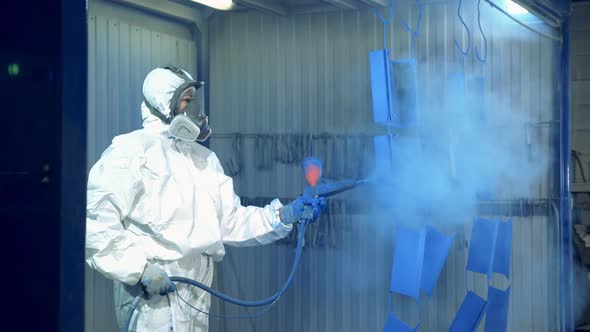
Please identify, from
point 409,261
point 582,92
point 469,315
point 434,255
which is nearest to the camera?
point 409,261

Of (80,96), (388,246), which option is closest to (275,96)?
(388,246)

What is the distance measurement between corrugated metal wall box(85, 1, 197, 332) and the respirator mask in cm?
49

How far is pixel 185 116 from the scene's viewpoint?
320 cm

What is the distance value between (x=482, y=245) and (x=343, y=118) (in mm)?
1138

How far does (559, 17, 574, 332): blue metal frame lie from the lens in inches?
167

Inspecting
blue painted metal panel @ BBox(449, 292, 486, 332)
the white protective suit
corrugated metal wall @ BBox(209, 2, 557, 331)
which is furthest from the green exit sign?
corrugated metal wall @ BBox(209, 2, 557, 331)

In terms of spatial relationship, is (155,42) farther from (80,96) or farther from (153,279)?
(80,96)

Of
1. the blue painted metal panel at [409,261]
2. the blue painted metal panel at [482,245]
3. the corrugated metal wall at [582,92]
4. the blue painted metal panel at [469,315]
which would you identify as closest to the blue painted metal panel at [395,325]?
the blue painted metal panel at [409,261]

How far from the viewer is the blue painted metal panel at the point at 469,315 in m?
3.52

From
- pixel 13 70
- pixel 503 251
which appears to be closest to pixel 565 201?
pixel 503 251

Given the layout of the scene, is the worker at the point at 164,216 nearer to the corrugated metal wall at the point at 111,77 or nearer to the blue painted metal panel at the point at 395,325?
the corrugated metal wall at the point at 111,77

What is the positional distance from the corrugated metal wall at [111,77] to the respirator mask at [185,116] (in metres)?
0.49

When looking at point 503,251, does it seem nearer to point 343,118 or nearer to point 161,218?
point 343,118

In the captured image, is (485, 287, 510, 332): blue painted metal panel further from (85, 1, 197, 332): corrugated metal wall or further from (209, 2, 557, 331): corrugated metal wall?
(85, 1, 197, 332): corrugated metal wall
